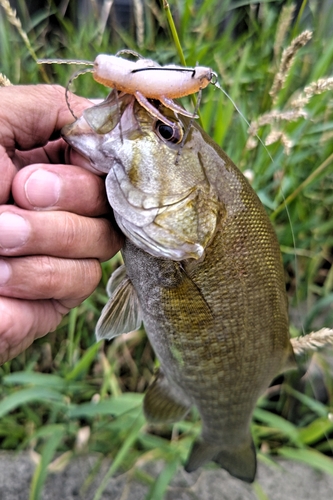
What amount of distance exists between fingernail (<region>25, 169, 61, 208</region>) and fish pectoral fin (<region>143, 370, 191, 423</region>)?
682mm

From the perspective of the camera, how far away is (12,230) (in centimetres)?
90

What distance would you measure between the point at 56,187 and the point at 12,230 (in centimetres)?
12

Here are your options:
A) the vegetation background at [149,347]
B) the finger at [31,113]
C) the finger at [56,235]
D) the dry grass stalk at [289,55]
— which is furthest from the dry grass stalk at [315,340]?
the finger at [31,113]

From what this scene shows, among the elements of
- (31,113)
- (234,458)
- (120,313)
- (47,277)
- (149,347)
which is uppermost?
(31,113)

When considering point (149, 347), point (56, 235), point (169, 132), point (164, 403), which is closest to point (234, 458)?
point (164, 403)

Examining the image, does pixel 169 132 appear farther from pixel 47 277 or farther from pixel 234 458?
pixel 234 458

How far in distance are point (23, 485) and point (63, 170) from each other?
116 centimetres

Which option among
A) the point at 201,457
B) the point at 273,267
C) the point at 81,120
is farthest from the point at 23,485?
the point at 81,120

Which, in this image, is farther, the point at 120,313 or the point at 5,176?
the point at 120,313

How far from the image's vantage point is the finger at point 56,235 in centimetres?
91

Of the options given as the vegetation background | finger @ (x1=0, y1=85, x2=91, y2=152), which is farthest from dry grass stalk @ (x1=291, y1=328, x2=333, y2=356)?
finger @ (x1=0, y1=85, x2=91, y2=152)

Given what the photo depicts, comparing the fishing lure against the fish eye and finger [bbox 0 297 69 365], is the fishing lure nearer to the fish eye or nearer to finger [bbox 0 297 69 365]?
the fish eye

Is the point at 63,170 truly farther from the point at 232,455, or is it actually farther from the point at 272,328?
the point at 232,455

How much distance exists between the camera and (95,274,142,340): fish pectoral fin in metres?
1.12
